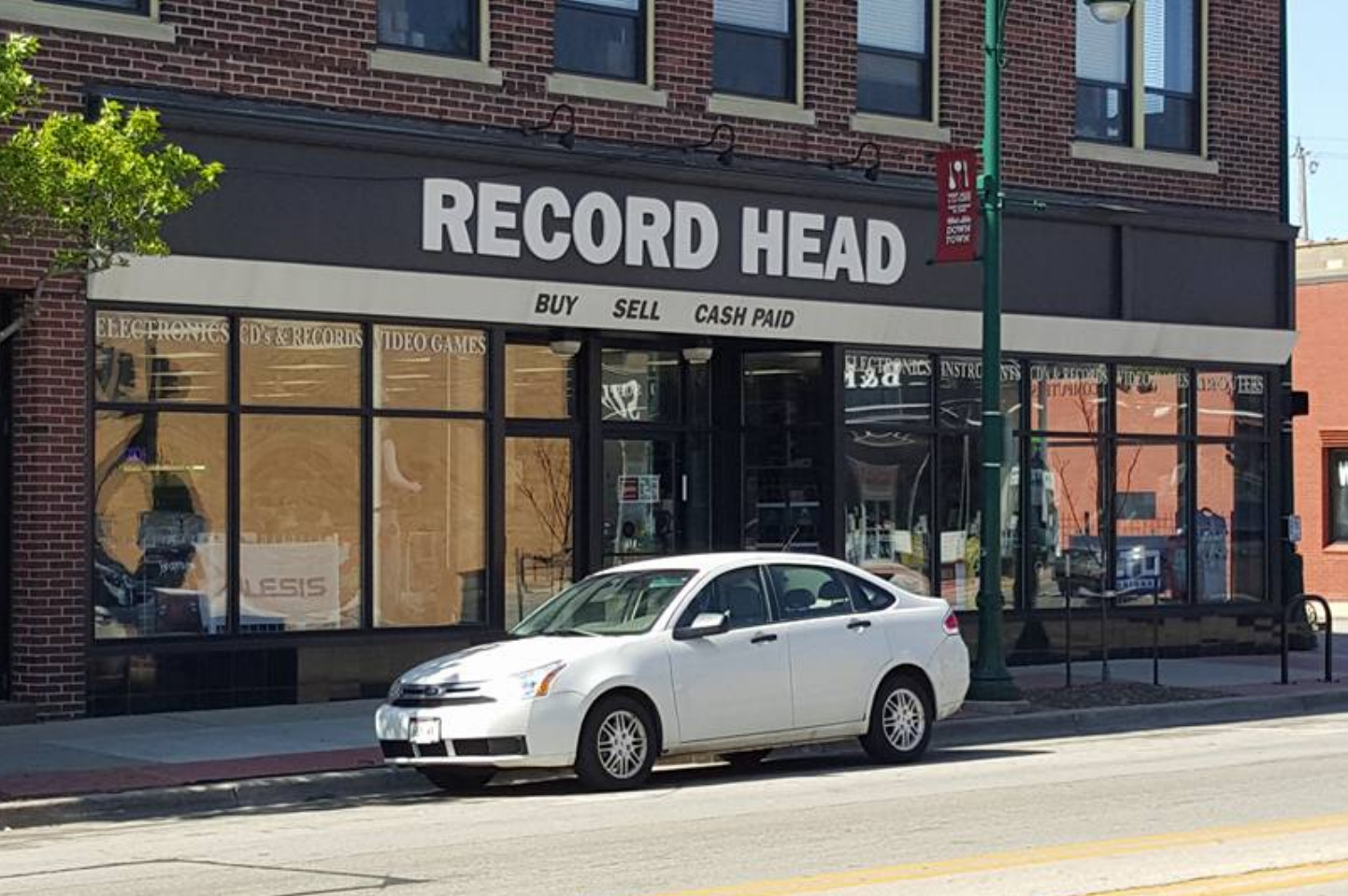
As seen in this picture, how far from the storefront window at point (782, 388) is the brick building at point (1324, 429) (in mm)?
18351

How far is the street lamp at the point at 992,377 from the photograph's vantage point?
2005cm

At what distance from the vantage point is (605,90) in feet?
71.4

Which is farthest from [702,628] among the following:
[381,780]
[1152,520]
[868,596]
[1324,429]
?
[1324,429]

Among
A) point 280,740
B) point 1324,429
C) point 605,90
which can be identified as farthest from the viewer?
point 1324,429

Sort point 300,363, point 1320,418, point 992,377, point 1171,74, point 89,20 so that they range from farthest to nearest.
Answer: point 1320,418 → point 1171,74 → point 992,377 → point 300,363 → point 89,20

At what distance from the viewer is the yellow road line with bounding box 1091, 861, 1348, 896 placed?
998 centimetres

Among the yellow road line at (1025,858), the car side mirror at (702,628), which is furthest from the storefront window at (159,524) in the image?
the yellow road line at (1025,858)

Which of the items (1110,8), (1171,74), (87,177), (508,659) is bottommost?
(508,659)

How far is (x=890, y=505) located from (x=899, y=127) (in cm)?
387

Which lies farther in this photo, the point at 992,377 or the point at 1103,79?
the point at 1103,79

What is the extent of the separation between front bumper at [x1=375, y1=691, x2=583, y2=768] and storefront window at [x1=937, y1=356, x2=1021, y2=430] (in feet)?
34.1

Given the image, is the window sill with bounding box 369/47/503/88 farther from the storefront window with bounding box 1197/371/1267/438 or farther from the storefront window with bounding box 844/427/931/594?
the storefront window with bounding box 1197/371/1267/438

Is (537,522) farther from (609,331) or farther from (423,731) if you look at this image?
(423,731)

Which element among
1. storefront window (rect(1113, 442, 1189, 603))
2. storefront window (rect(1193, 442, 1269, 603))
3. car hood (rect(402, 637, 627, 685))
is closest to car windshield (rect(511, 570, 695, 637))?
car hood (rect(402, 637, 627, 685))
